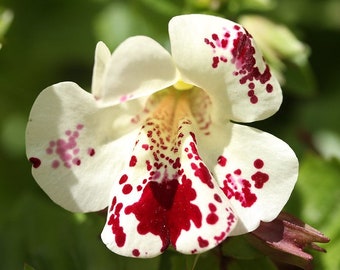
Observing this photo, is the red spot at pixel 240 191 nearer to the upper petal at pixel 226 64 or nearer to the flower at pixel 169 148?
the flower at pixel 169 148

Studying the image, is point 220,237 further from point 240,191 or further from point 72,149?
point 72,149

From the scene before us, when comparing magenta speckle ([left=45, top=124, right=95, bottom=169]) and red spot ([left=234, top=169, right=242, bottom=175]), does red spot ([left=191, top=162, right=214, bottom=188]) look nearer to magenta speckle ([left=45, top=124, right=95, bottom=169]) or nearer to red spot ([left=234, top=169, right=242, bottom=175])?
red spot ([left=234, top=169, right=242, bottom=175])

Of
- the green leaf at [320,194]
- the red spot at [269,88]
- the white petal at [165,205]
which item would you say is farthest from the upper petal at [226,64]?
the green leaf at [320,194]

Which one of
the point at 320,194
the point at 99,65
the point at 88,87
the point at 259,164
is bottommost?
the point at 88,87

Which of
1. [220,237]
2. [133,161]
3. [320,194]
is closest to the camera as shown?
[220,237]

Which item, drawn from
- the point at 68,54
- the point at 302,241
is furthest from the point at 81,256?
the point at 68,54

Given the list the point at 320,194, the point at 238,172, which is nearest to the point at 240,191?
the point at 238,172
